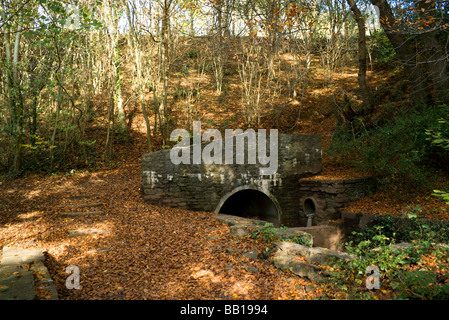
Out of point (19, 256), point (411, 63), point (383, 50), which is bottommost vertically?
point (19, 256)

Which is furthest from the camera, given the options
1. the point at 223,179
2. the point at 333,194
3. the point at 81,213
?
the point at 333,194

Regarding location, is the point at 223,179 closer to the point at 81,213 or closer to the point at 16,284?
the point at 81,213

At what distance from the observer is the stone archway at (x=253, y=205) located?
9.80m

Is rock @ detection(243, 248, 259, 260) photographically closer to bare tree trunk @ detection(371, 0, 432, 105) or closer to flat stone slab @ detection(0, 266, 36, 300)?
flat stone slab @ detection(0, 266, 36, 300)

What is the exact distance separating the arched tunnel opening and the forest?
2.42 m

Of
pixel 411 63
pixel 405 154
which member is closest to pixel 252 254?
pixel 405 154

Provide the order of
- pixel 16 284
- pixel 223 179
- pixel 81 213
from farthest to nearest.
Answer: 1. pixel 223 179
2. pixel 81 213
3. pixel 16 284

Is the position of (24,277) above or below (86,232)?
above

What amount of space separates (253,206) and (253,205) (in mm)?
38

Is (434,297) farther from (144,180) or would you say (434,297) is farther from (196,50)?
(196,50)

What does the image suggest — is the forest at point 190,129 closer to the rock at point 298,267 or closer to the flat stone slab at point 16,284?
the rock at point 298,267

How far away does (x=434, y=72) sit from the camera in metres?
9.43

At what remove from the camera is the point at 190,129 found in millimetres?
14055

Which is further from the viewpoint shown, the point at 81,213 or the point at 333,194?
the point at 333,194
